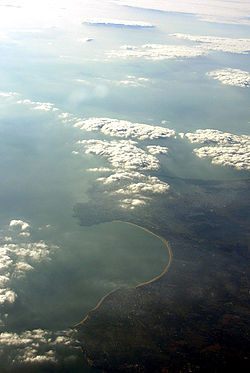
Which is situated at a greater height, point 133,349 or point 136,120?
point 136,120

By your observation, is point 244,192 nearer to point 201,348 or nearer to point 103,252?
point 103,252

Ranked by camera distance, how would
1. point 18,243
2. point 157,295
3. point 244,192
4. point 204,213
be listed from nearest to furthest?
point 157,295 → point 18,243 → point 204,213 → point 244,192

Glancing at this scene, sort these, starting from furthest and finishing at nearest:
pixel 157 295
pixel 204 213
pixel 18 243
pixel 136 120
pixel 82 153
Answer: pixel 136 120, pixel 82 153, pixel 204 213, pixel 18 243, pixel 157 295

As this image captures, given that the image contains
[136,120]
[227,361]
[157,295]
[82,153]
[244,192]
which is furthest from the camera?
[136,120]

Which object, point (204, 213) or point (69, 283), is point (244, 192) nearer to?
point (204, 213)

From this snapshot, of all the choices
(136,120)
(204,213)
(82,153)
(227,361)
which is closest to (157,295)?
(227,361)

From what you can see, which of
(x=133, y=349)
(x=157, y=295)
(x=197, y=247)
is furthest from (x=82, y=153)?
(x=133, y=349)

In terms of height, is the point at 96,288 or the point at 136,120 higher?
the point at 136,120

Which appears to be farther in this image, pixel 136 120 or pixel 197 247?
pixel 136 120

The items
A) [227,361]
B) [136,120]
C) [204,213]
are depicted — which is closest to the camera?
[227,361]
